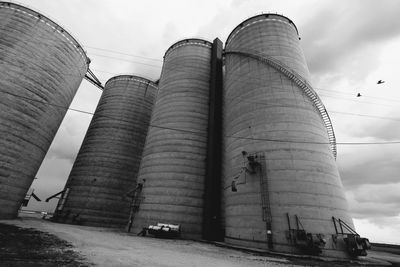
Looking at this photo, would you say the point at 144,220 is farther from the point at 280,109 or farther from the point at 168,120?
the point at 280,109

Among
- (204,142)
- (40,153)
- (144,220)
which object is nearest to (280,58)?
(204,142)

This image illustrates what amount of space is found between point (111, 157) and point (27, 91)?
41.7ft

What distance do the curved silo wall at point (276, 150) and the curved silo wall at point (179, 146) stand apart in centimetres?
335

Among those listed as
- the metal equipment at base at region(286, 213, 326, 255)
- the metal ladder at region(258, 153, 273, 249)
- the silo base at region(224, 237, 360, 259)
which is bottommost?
the silo base at region(224, 237, 360, 259)

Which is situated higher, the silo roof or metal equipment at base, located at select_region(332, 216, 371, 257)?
the silo roof

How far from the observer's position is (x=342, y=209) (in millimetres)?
15281

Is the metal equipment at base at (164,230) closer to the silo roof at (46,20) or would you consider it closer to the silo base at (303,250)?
the silo base at (303,250)

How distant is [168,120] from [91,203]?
15315mm

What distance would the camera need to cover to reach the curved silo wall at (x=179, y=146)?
2067 centimetres

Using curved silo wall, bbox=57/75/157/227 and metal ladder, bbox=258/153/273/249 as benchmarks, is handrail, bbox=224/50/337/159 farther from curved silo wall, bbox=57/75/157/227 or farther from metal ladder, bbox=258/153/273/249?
curved silo wall, bbox=57/75/157/227

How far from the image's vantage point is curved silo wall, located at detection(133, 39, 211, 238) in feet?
67.8

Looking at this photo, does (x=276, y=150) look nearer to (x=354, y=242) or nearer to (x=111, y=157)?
(x=354, y=242)

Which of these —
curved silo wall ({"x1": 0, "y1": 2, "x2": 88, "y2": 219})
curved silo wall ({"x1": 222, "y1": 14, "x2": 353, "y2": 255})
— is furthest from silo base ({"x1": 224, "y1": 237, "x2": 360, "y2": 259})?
curved silo wall ({"x1": 0, "y1": 2, "x2": 88, "y2": 219})

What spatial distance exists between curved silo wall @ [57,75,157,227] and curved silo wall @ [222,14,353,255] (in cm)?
1654
